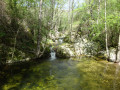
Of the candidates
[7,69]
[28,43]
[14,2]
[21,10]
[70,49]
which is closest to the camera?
[7,69]

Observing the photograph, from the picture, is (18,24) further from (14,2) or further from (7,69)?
(7,69)

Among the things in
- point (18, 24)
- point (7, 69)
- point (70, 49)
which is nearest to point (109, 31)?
point (70, 49)

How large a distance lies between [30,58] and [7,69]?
3.71 meters

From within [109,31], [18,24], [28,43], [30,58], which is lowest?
[30,58]

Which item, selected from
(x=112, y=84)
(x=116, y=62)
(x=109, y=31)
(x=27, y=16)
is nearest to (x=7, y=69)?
(x=27, y=16)

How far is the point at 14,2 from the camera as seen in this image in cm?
1170

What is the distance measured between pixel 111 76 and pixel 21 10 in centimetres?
1304

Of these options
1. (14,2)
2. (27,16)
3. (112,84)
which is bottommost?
(112,84)

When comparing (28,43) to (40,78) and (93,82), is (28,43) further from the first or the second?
(93,82)

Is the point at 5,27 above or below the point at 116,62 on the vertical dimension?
above

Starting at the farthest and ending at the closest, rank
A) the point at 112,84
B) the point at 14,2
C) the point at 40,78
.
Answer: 1. the point at 14,2
2. the point at 40,78
3. the point at 112,84

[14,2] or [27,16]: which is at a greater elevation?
[14,2]

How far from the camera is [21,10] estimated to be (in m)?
12.5

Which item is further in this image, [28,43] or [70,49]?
[70,49]
